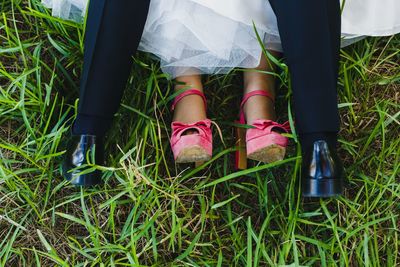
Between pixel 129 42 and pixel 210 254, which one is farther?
pixel 210 254

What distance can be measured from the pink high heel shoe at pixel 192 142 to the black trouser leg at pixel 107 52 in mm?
147

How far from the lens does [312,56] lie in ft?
3.06

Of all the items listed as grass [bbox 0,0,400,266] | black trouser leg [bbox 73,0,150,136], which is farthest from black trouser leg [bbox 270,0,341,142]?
black trouser leg [bbox 73,0,150,136]

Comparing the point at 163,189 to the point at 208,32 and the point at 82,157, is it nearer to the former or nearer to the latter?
the point at 82,157

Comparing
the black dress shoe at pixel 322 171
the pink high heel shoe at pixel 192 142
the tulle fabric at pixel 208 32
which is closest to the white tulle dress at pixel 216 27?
the tulle fabric at pixel 208 32

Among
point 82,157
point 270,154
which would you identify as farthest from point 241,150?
point 82,157

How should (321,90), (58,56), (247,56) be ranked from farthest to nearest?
(58,56)
(247,56)
(321,90)

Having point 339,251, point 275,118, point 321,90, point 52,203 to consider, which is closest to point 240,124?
point 275,118

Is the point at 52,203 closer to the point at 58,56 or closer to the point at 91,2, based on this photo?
the point at 58,56

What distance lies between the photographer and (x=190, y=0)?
983mm

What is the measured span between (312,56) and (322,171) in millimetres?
230

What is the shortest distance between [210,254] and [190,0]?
0.55 m

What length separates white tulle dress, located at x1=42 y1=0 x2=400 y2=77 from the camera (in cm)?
100

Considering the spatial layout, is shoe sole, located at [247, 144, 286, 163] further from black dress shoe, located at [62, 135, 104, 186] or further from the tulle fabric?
black dress shoe, located at [62, 135, 104, 186]
